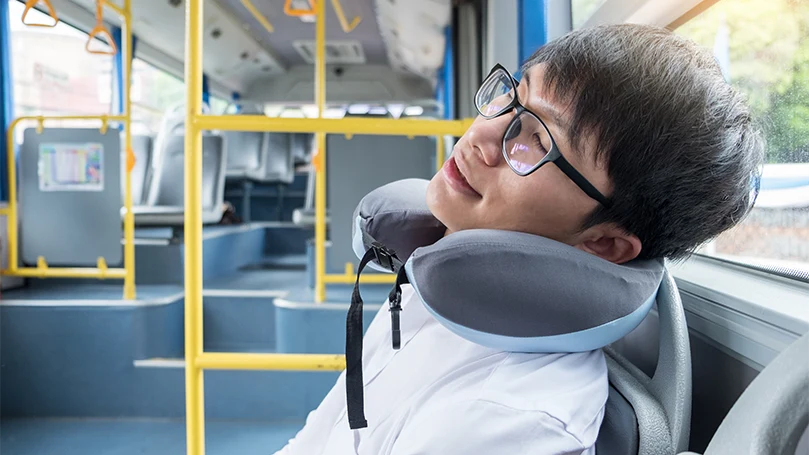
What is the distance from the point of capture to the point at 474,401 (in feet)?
1.85

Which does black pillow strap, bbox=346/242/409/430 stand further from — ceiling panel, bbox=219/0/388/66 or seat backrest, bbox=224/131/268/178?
ceiling panel, bbox=219/0/388/66

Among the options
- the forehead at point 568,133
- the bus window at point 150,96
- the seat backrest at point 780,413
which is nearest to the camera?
the seat backrest at point 780,413

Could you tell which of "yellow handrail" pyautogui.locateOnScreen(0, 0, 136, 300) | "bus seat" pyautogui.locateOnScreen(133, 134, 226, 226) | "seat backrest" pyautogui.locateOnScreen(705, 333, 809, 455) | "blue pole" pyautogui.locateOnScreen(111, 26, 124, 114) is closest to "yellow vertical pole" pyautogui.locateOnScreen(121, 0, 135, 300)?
"yellow handrail" pyautogui.locateOnScreen(0, 0, 136, 300)

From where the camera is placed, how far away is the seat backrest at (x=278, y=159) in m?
6.75

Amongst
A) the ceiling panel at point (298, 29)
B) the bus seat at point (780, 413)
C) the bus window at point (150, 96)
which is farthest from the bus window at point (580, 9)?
the ceiling panel at point (298, 29)

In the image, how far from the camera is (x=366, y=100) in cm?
909

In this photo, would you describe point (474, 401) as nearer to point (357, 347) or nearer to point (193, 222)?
point (357, 347)

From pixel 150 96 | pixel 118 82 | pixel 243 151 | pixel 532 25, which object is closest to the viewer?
pixel 532 25

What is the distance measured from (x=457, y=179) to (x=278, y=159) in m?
6.35

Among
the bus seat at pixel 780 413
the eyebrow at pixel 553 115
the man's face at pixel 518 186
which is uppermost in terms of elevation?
the eyebrow at pixel 553 115

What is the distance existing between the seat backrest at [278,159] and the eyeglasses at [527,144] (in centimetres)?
615

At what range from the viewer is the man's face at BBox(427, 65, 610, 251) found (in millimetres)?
665

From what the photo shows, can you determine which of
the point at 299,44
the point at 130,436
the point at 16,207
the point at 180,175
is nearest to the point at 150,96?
the point at 180,175

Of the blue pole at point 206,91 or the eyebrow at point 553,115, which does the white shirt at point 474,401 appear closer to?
the eyebrow at point 553,115
